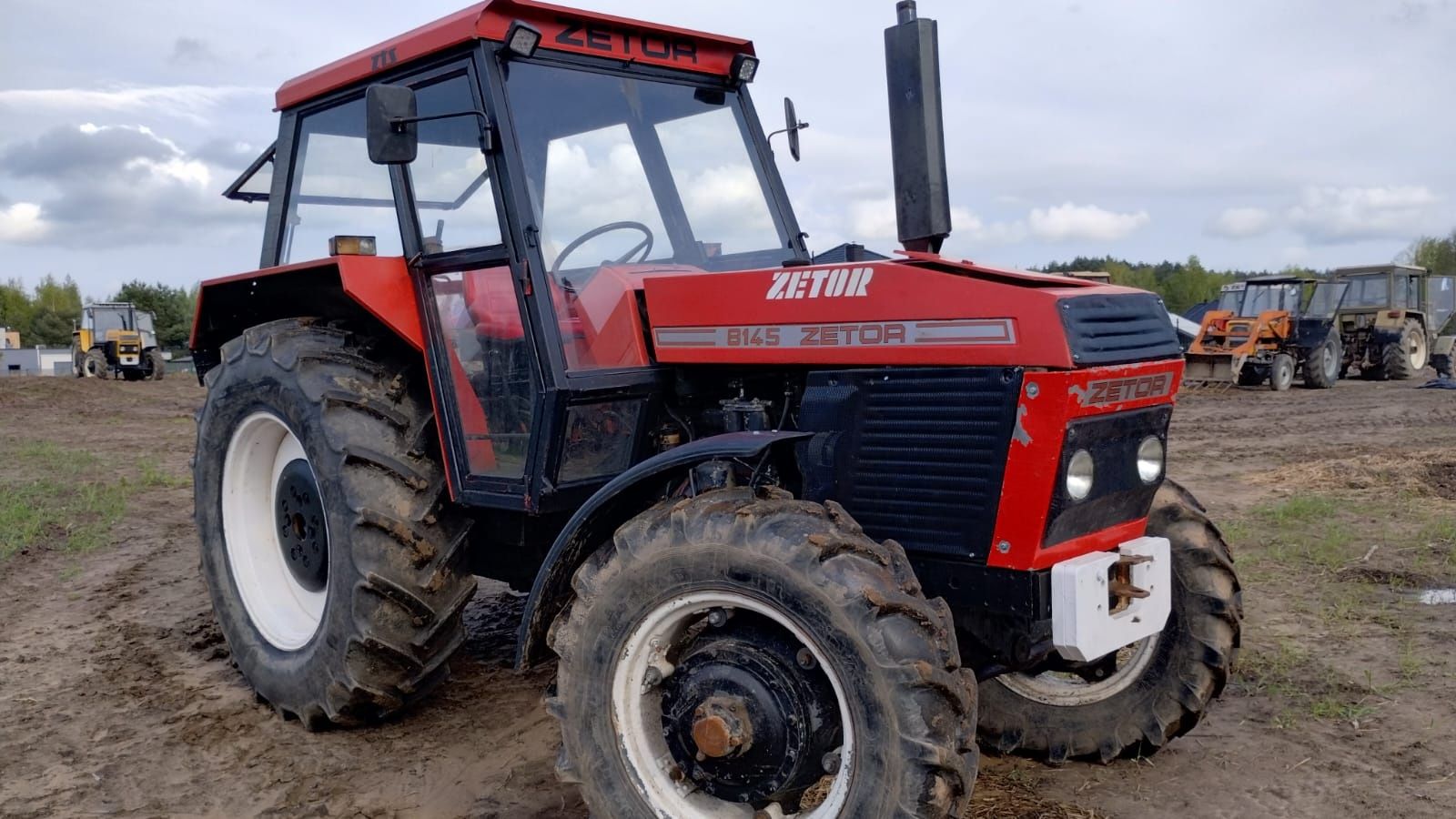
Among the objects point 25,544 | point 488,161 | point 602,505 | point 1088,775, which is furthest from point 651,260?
point 25,544

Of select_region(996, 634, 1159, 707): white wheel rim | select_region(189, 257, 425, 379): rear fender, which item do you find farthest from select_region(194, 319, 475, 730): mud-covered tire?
select_region(996, 634, 1159, 707): white wheel rim

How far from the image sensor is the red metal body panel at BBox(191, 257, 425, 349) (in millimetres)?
4008

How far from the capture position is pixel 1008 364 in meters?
2.92

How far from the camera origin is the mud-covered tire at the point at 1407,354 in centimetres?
2258

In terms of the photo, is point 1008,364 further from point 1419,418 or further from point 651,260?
point 1419,418

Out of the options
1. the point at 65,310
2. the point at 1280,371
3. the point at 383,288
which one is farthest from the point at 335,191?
the point at 65,310

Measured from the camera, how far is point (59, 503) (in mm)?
9352

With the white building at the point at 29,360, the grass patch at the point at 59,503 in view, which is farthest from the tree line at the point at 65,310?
the grass patch at the point at 59,503

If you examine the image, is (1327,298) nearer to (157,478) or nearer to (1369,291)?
(1369,291)

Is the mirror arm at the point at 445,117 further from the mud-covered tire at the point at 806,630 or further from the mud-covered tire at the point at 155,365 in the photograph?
the mud-covered tire at the point at 155,365

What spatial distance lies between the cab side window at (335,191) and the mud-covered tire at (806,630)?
186 centimetres

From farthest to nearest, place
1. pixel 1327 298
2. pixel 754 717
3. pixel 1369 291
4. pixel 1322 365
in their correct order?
pixel 1327 298 → pixel 1369 291 → pixel 1322 365 → pixel 754 717

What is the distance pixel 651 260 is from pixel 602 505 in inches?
46.7

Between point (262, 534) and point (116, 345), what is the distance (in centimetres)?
2845
